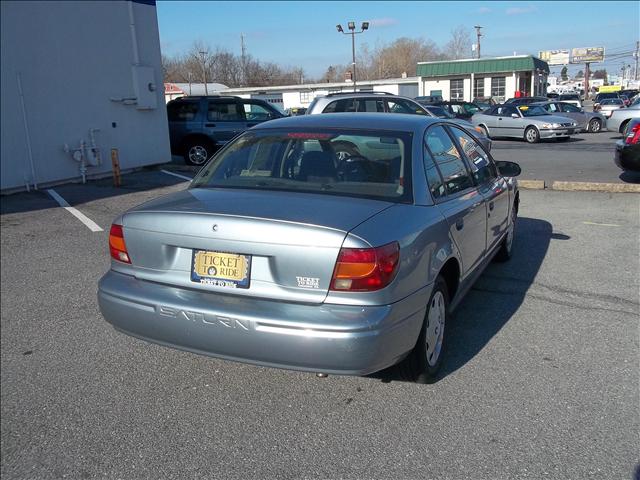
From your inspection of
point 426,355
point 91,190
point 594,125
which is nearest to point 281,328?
point 426,355

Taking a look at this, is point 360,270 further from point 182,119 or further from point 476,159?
point 182,119

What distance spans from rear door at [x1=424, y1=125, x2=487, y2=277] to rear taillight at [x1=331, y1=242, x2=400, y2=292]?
920mm

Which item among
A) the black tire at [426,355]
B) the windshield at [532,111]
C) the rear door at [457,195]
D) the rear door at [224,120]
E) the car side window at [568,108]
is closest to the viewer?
the black tire at [426,355]

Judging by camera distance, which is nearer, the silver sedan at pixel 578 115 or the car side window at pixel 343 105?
the car side window at pixel 343 105

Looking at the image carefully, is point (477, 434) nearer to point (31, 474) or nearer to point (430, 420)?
point (430, 420)

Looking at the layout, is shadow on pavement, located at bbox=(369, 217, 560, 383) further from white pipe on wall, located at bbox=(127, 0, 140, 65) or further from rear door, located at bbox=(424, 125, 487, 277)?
white pipe on wall, located at bbox=(127, 0, 140, 65)

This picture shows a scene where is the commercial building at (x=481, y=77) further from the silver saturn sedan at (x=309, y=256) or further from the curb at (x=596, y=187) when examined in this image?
the silver saturn sedan at (x=309, y=256)

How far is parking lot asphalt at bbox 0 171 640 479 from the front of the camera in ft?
9.44

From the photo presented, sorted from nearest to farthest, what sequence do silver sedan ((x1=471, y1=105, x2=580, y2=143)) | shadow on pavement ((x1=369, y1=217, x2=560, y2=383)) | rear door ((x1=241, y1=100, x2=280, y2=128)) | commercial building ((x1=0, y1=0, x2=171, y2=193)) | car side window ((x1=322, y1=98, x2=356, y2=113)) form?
shadow on pavement ((x1=369, y1=217, x2=560, y2=383)) → commercial building ((x1=0, y1=0, x2=171, y2=193)) → car side window ((x1=322, y1=98, x2=356, y2=113)) → rear door ((x1=241, y1=100, x2=280, y2=128)) → silver sedan ((x1=471, y1=105, x2=580, y2=143))

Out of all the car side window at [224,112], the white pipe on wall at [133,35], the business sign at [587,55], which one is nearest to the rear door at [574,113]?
the car side window at [224,112]

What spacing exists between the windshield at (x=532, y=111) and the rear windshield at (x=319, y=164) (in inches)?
845

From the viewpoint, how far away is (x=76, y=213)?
30.4 feet

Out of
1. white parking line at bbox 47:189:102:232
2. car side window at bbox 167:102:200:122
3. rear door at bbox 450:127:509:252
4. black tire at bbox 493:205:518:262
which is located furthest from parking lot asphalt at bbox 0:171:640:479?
car side window at bbox 167:102:200:122

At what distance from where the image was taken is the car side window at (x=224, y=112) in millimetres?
15383
